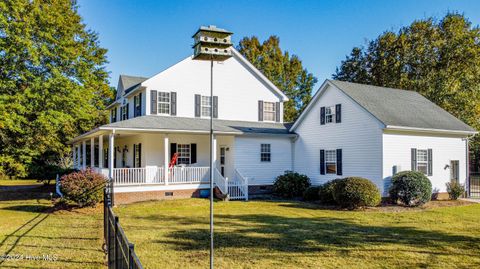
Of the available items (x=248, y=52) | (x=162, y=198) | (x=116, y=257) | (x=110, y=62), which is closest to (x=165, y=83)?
(x=162, y=198)

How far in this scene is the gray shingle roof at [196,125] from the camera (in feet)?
53.1

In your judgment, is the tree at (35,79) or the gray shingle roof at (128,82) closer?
the tree at (35,79)

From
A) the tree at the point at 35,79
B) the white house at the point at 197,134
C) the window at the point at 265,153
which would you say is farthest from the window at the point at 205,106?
the tree at the point at 35,79

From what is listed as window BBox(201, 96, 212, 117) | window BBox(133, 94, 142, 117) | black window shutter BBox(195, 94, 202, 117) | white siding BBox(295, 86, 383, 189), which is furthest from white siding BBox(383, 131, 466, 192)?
window BBox(133, 94, 142, 117)

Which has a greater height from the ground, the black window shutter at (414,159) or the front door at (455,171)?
the black window shutter at (414,159)

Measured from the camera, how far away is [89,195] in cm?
1331

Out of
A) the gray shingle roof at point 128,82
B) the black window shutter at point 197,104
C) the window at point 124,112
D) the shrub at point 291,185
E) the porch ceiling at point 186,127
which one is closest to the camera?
the porch ceiling at point 186,127

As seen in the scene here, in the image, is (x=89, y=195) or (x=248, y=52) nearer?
(x=89, y=195)

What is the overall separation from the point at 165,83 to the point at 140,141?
3429 mm

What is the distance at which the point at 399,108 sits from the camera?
1784 centimetres

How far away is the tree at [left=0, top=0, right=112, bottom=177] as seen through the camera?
19922mm

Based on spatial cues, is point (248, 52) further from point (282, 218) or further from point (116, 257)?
point (116, 257)

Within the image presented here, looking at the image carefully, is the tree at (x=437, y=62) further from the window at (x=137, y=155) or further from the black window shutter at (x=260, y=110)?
the window at (x=137, y=155)

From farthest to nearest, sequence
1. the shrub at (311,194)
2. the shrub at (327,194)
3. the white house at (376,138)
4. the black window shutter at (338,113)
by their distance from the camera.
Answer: the black window shutter at (338,113) → the shrub at (311,194) → the white house at (376,138) → the shrub at (327,194)
